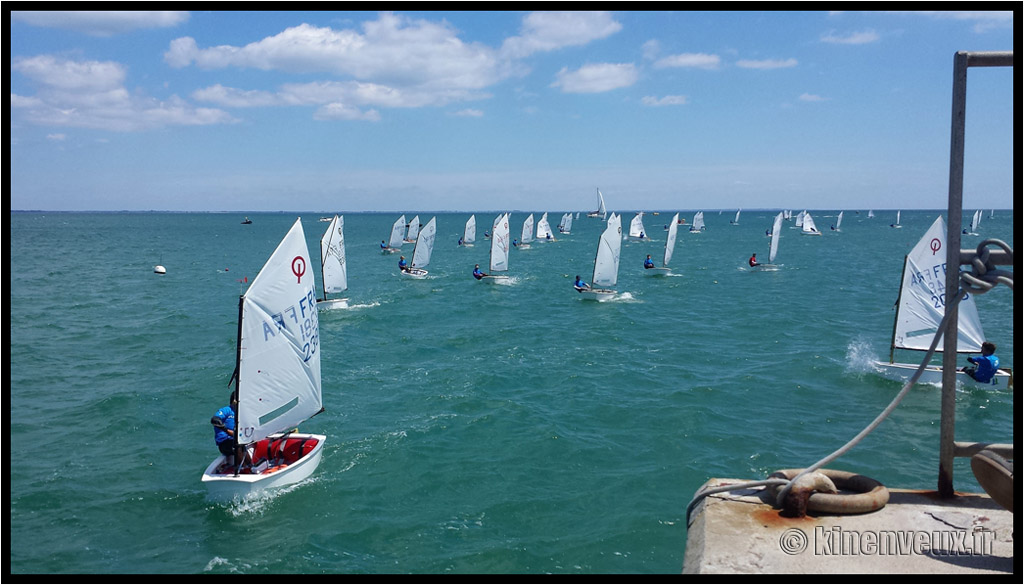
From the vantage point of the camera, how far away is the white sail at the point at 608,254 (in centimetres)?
4256

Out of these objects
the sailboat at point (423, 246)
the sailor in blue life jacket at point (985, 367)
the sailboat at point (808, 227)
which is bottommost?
the sailor in blue life jacket at point (985, 367)

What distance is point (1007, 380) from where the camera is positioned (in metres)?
22.2

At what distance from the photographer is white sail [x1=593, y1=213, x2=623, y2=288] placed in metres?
42.6

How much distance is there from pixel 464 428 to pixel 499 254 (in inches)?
1433

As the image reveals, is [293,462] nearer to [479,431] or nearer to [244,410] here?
[244,410]

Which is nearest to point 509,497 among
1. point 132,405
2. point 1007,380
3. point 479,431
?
point 479,431

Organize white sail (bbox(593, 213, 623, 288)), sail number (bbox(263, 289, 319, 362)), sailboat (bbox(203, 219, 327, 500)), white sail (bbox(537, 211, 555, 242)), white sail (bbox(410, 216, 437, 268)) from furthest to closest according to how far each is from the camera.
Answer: white sail (bbox(537, 211, 555, 242))
white sail (bbox(410, 216, 437, 268))
white sail (bbox(593, 213, 623, 288))
sail number (bbox(263, 289, 319, 362))
sailboat (bbox(203, 219, 327, 500))

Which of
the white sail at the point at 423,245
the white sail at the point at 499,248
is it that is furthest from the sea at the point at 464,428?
the white sail at the point at 423,245

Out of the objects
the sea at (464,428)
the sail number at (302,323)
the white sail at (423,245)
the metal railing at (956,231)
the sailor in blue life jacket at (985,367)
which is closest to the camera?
the metal railing at (956,231)

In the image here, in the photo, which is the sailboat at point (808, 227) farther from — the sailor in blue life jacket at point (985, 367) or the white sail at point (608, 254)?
the sailor in blue life jacket at point (985, 367)

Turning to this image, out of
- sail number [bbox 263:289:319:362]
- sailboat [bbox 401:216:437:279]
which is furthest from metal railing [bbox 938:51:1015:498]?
sailboat [bbox 401:216:437:279]

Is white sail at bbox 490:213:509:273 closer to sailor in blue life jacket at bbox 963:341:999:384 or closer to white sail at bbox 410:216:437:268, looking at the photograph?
white sail at bbox 410:216:437:268

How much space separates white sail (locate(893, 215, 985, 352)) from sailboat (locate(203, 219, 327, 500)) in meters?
20.5

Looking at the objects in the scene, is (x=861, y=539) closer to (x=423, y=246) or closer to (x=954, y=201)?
(x=954, y=201)
